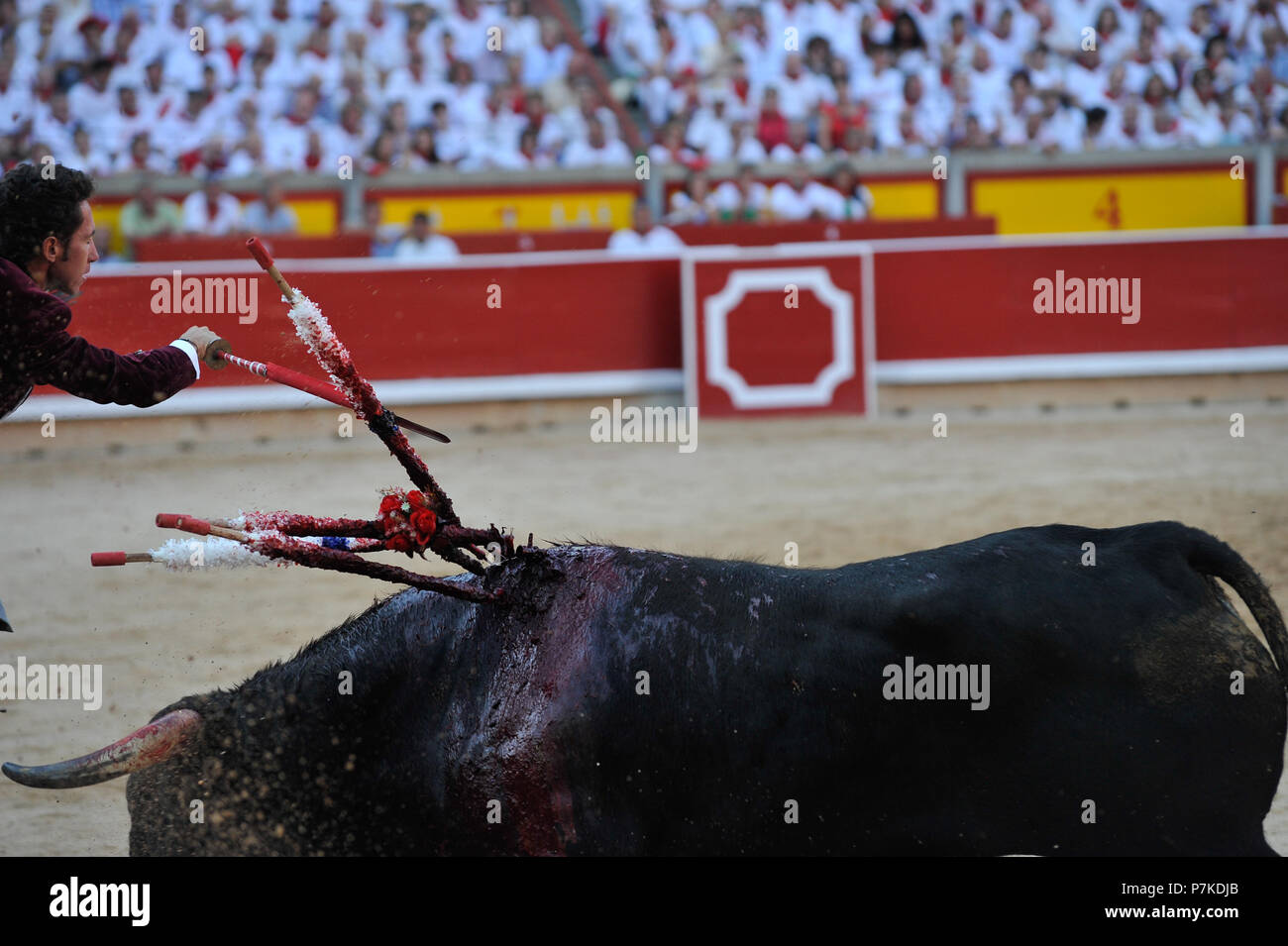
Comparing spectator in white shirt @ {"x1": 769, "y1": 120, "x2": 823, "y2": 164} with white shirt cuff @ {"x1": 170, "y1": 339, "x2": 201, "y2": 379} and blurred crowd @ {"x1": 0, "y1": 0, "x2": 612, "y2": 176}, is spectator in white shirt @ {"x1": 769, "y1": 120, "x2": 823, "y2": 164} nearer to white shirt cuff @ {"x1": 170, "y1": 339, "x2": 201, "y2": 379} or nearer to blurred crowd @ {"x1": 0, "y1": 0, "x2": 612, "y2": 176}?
blurred crowd @ {"x1": 0, "y1": 0, "x2": 612, "y2": 176}

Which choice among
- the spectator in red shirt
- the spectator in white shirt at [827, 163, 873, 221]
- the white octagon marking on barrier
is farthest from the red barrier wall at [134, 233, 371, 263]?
the spectator in white shirt at [827, 163, 873, 221]

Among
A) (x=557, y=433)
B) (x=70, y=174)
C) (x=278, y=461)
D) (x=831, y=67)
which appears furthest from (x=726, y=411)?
(x=70, y=174)

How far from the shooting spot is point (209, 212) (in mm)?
11109

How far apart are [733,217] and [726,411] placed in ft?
Result: 7.27

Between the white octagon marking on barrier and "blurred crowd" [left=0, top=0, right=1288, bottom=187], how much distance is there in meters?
2.26

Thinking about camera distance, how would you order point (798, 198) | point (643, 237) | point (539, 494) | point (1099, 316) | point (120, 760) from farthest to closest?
point (798, 198) → point (643, 237) → point (1099, 316) → point (539, 494) → point (120, 760)

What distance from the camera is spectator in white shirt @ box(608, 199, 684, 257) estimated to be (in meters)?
10.9

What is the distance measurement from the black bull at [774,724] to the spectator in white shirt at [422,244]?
799 cm

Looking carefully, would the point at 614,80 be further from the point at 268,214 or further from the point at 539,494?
the point at 539,494

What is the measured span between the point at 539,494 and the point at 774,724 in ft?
16.9

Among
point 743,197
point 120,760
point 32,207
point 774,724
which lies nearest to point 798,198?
point 743,197

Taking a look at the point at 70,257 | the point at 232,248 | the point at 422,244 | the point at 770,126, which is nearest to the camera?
the point at 70,257

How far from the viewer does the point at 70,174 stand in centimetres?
272

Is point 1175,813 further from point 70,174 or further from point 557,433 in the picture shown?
point 557,433
